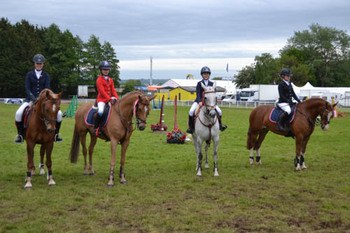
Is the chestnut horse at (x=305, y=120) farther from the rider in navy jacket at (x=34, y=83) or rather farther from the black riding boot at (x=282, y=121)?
the rider in navy jacket at (x=34, y=83)

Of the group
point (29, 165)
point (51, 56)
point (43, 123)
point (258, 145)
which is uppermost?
point (51, 56)

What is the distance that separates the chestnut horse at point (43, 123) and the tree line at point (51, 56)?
5533 centimetres

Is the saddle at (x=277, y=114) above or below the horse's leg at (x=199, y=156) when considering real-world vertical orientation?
above

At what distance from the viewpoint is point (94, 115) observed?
9375 millimetres

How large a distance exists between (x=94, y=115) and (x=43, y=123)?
4.89 feet

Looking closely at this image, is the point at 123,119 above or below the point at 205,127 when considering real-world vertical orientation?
above

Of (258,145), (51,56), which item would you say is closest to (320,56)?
(51,56)

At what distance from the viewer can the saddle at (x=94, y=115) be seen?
29.7 ft

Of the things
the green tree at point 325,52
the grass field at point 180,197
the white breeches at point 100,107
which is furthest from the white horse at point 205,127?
the green tree at point 325,52

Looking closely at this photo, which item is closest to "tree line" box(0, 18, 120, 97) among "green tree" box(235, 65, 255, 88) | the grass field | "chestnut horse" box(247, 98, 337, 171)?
"green tree" box(235, 65, 255, 88)

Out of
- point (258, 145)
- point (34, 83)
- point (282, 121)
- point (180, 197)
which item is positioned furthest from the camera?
point (258, 145)

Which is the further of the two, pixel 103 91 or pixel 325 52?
pixel 325 52

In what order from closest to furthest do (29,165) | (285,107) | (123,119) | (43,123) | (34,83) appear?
(43,123), (29,165), (34,83), (123,119), (285,107)

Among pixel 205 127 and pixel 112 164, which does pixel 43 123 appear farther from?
pixel 205 127
